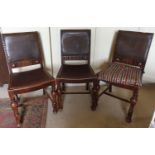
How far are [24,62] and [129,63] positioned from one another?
46.1 inches

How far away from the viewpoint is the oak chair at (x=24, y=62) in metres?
1.58

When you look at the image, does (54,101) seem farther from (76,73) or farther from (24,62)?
(24,62)

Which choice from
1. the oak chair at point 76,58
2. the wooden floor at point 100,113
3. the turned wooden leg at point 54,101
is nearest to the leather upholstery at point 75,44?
the oak chair at point 76,58

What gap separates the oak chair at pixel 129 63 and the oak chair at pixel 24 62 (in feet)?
1.98

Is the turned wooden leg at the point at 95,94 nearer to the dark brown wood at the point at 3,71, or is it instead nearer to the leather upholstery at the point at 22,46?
the leather upholstery at the point at 22,46

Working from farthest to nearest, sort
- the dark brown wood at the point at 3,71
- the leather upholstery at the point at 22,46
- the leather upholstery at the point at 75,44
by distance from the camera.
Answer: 1. the dark brown wood at the point at 3,71
2. the leather upholstery at the point at 75,44
3. the leather upholstery at the point at 22,46

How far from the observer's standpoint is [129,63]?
190 centimetres

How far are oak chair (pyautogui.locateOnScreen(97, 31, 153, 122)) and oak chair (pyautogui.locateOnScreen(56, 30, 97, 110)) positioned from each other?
158 millimetres

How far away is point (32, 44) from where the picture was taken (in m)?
1.79

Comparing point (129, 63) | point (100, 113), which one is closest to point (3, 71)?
point (100, 113)

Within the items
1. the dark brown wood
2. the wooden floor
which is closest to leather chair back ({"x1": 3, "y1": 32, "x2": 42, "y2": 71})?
the dark brown wood

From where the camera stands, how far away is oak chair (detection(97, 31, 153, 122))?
1649 mm
